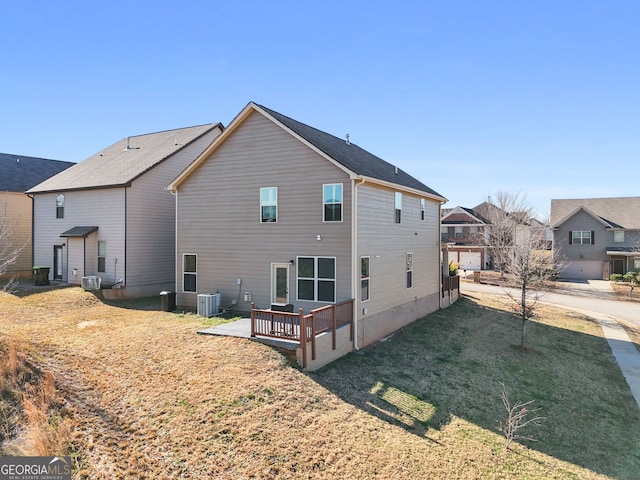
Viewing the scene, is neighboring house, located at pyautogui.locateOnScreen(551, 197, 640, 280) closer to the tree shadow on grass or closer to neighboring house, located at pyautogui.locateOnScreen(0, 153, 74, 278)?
the tree shadow on grass

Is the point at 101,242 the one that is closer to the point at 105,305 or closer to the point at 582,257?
the point at 105,305

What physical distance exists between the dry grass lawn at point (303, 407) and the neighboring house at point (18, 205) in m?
11.9

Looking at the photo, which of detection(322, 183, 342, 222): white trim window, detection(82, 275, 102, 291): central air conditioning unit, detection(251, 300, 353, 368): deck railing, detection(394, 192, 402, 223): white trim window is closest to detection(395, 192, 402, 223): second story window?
detection(394, 192, 402, 223): white trim window

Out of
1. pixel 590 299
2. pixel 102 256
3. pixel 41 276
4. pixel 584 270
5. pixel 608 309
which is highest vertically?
pixel 102 256

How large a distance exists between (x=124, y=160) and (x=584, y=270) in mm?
44003

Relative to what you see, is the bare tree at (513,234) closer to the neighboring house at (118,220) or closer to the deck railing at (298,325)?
the deck railing at (298,325)

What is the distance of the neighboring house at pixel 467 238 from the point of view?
44312mm

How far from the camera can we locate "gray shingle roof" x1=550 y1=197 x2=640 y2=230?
128 feet

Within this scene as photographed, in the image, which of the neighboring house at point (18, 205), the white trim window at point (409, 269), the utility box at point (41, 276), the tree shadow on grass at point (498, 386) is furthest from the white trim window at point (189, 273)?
the neighboring house at point (18, 205)

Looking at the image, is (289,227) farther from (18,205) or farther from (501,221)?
(501,221)

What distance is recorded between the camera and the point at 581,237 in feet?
132

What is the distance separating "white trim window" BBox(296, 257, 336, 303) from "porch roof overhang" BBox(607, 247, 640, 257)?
1451 inches

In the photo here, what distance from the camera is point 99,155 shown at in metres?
24.6

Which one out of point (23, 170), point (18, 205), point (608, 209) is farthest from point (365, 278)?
point (608, 209)
